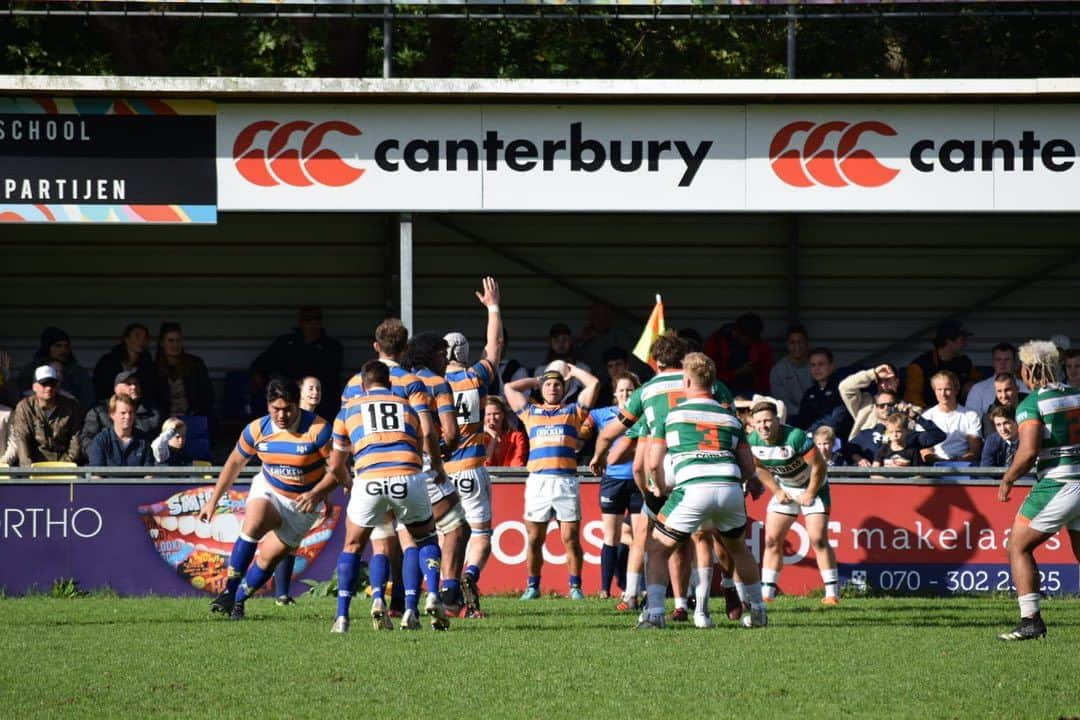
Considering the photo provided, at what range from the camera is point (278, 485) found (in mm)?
12836

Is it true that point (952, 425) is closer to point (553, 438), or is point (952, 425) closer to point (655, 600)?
point (553, 438)

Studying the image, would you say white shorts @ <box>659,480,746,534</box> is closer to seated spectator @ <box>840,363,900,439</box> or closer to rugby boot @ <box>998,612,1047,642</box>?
rugby boot @ <box>998,612,1047,642</box>

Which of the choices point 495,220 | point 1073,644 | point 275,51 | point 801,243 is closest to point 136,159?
point 495,220

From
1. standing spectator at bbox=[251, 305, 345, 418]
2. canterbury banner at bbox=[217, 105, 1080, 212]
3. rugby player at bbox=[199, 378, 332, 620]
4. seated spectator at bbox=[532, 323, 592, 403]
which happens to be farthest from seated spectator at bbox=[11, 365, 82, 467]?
seated spectator at bbox=[532, 323, 592, 403]

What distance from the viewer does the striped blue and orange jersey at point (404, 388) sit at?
11.3m

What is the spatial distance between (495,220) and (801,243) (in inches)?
138

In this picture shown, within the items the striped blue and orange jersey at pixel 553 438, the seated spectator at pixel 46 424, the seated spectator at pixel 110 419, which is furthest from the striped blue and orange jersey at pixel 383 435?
Result: the seated spectator at pixel 46 424

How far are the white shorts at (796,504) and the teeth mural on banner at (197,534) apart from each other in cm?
399

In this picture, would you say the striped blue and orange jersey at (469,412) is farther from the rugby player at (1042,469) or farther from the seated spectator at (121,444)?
the rugby player at (1042,469)

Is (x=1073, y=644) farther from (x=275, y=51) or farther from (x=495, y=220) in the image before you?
(x=275, y=51)

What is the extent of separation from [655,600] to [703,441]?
1181mm

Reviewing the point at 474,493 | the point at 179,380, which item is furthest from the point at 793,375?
the point at 179,380

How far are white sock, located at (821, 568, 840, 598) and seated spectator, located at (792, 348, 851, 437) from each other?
2.90 metres

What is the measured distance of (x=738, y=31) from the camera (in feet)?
96.9
